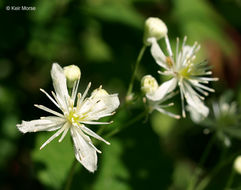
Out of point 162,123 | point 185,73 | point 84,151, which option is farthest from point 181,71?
point 162,123

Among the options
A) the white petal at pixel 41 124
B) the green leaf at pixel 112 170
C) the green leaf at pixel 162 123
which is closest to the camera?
the white petal at pixel 41 124

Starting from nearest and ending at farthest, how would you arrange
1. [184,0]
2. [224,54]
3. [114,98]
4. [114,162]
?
1. [114,98]
2. [114,162]
3. [184,0]
4. [224,54]

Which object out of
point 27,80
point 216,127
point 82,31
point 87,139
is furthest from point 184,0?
point 87,139

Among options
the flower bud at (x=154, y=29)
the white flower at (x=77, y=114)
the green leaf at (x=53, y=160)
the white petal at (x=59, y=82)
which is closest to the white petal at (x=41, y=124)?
the white flower at (x=77, y=114)

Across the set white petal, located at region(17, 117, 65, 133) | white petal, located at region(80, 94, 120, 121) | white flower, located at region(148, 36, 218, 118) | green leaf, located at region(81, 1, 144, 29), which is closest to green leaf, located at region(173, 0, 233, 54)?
green leaf, located at region(81, 1, 144, 29)

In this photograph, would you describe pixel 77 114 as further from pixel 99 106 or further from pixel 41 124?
pixel 41 124

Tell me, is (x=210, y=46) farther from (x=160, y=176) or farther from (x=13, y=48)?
(x=13, y=48)

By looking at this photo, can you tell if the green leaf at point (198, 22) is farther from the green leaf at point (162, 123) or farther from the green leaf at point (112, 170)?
the green leaf at point (112, 170)
